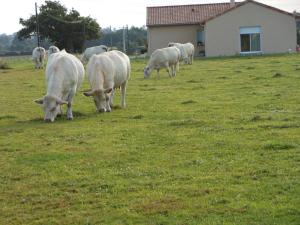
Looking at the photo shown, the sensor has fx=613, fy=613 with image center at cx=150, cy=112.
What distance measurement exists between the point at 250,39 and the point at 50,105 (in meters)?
39.4

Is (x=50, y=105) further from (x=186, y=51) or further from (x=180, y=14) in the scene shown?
(x=180, y=14)

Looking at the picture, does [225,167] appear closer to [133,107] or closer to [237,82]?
[133,107]

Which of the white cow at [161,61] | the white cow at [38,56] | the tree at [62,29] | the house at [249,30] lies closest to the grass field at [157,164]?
the white cow at [161,61]

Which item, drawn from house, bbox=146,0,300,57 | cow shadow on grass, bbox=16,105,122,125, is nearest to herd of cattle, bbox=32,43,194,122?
cow shadow on grass, bbox=16,105,122,125

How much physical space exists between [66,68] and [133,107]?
2.88 metres

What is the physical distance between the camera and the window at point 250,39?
52.1m

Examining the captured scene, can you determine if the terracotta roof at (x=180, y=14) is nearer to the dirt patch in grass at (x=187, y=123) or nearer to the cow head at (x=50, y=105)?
the cow head at (x=50, y=105)

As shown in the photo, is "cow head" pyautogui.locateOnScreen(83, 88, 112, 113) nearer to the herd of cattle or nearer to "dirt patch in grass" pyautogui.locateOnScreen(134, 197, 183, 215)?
the herd of cattle

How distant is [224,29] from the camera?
52469 mm

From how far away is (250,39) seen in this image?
172 feet

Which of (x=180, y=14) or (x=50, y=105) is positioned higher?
(x=180, y=14)

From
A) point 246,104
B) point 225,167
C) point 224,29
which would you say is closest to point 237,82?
point 246,104

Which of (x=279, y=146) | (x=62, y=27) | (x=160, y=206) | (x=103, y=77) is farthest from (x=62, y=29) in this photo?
(x=160, y=206)

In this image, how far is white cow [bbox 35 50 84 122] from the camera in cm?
1507
